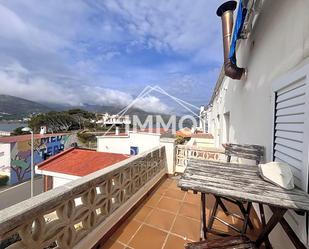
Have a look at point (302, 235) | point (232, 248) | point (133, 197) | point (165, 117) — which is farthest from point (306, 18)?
point (165, 117)

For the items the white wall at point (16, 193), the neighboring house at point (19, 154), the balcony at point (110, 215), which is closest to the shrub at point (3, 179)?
the neighboring house at point (19, 154)

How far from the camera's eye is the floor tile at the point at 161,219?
273 centimetres

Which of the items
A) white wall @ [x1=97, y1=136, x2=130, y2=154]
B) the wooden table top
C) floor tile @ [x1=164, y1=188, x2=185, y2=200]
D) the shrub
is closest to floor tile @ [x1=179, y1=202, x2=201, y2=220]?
floor tile @ [x1=164, y1=188, x2=185, y2=200]

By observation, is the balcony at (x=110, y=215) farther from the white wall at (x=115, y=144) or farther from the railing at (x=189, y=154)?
the white wall at (x=115, y=144)

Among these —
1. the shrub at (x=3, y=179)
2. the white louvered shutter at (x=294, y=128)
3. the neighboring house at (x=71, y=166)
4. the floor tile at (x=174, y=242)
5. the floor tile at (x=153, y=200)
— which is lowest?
the shrub at (x=3, y=179)

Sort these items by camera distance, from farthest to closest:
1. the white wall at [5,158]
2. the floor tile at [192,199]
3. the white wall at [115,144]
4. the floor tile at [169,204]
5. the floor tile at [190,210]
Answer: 1. the white wall at [5,158]
2. the white wall at [115,144]
3. the floor tile at [192,199]
4. the floor tile at [169,204]
5. the floor tile at [190,210]

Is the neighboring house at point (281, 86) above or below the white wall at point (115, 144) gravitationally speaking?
above

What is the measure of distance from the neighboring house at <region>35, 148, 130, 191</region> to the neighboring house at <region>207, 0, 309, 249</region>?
20.4ft

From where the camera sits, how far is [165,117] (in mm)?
11789

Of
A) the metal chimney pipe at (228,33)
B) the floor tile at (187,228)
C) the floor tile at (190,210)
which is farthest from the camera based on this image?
the metal chimney pipe at (228,33)

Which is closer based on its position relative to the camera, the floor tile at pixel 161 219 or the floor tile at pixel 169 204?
the floor tile at pixel 161 219

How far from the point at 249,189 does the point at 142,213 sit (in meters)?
2.06

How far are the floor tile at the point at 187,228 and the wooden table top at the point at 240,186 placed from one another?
111cm

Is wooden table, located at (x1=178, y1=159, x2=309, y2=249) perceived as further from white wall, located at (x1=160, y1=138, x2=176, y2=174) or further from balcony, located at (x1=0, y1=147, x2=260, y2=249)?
white wall, located at (x1=160, y1=138, x2=176, y2=174)
